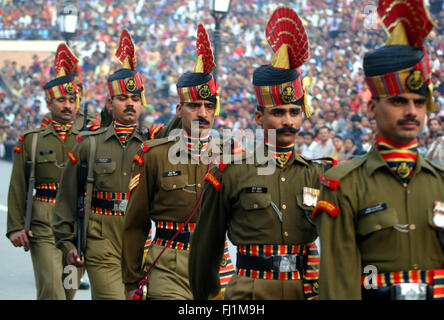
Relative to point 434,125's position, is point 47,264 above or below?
below

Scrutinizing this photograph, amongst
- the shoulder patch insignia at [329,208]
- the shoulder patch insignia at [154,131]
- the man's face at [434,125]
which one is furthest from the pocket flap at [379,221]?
the man's face at [434,125]

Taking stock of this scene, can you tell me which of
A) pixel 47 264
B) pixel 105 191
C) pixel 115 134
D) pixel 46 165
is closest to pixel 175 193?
pixel 105 191

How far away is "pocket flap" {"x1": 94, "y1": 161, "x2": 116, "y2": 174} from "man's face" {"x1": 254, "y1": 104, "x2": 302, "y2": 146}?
2580mm

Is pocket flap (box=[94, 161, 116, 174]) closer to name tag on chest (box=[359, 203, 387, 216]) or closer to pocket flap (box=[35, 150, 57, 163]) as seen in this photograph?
pocket flap (box=[35, 150, 57, 163])

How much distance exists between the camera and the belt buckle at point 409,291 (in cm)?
393

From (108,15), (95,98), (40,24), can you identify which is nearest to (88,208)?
(95,98)

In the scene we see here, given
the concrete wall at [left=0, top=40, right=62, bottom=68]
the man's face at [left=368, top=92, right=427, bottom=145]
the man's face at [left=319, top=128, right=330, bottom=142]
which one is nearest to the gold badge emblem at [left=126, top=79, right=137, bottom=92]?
the man's face at [left=368, top=92, right=427, bottom=145]

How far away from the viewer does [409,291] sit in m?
3.93

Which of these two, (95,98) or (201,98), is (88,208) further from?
(95,98)

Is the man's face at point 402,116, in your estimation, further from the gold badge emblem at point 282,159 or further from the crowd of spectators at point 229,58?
the crowd of spectators at point 229,58

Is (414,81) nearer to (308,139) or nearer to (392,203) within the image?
(392,203)

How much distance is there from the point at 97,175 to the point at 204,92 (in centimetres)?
159
